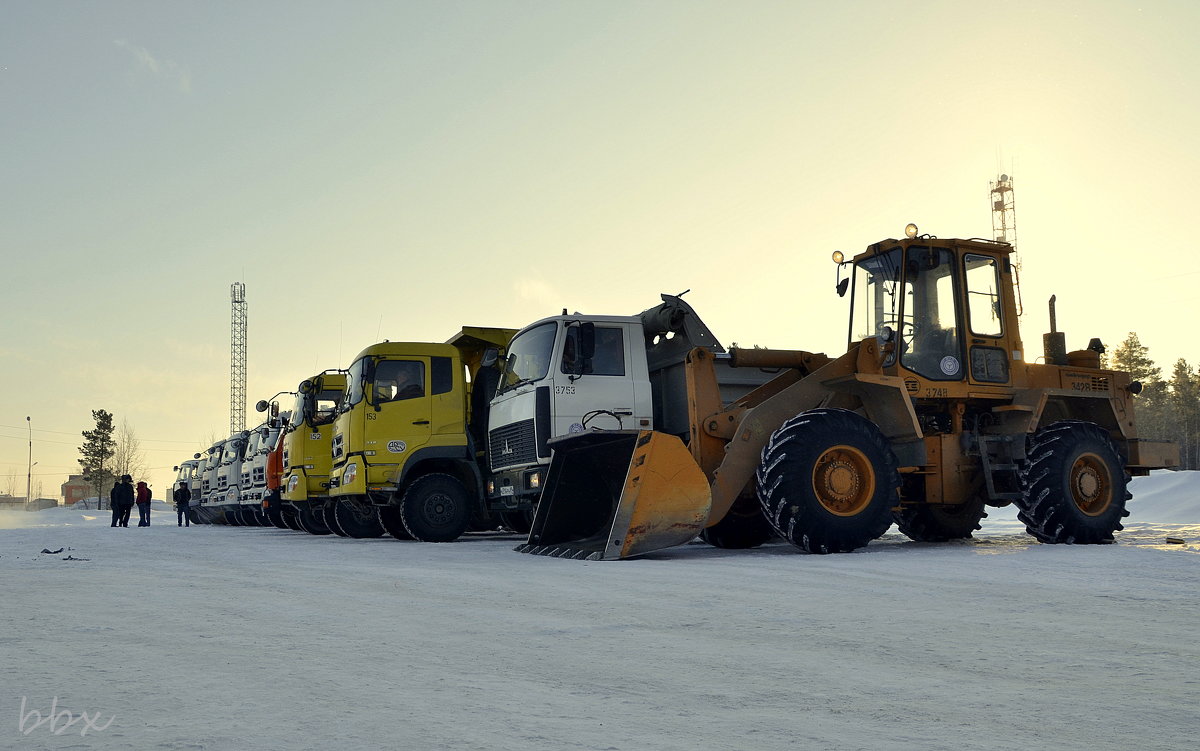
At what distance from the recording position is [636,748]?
3.24m

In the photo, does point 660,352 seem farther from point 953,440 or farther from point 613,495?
point 953,440

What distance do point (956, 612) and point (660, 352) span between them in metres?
7.64

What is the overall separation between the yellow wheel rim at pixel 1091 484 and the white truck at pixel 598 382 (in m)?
3.67

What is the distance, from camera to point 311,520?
22.8 metres

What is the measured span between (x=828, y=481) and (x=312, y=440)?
12.4 metres

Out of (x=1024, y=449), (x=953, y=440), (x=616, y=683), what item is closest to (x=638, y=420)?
(x=953, y=440)

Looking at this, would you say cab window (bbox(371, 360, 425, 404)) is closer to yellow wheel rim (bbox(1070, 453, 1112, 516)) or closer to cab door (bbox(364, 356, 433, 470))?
cab door (bbox(364, 356, 433, 470))

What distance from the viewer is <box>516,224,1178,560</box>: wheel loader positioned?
1034 cm

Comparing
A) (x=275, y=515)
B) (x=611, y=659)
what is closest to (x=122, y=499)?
(x=275, y=515)

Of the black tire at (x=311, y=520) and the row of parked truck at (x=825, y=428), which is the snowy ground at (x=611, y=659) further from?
the black tire at (x=311, y=520)

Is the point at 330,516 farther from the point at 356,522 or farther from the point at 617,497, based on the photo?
the point at 617,497

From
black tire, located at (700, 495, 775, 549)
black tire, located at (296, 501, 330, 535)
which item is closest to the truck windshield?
black tire, located at (700, 495, 775, 549)

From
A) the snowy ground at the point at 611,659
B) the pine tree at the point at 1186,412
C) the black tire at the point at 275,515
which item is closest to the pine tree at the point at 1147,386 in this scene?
the pine tree at the point at 1186,412

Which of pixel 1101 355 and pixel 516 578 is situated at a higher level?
pixel 1101 355
